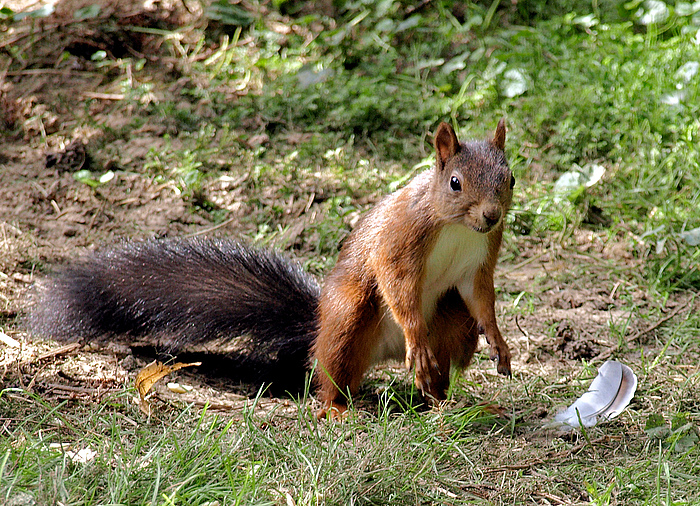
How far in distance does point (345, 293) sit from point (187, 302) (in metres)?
0.62

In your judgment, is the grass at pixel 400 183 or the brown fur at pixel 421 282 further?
the brown fur at pixel 421 282

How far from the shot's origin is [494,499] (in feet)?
7.55

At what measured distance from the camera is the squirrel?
2.79 m

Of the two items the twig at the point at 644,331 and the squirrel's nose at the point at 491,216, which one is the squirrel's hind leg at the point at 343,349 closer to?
the squirrel's nose at the point at 491,216

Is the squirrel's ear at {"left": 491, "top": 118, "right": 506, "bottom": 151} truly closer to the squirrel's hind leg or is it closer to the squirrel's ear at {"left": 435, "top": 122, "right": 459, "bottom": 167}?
the squirrel's ear at {"left": 435, "top": 122, "right": 459, "bottom": 167}

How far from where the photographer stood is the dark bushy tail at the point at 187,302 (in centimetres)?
312

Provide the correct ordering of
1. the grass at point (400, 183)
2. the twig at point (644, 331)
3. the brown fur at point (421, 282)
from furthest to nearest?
the twig at point (644, 331), the brown fur at point (421, 282), the grass at point (400, 183)

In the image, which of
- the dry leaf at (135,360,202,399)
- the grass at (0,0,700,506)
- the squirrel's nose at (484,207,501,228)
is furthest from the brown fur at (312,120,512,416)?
the dry leaf at (135,360,202,399)

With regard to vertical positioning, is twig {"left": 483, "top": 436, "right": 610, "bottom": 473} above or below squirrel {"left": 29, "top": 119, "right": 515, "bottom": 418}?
below

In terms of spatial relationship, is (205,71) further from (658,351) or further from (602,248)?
(658,351)

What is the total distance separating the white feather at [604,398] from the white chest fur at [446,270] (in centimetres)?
55

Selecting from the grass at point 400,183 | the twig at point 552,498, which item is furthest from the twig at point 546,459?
the twig at point 552,498

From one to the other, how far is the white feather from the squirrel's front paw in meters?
0.46

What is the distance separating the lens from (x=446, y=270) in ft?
9.68
